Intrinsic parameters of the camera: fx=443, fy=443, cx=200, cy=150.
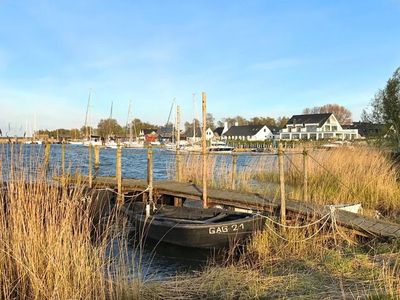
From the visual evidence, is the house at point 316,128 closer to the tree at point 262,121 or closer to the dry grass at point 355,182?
the tree at point 262,121

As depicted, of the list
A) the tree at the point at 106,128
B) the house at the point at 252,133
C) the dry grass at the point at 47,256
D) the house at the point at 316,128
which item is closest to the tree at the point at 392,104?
the dry grass at the point at 47,256

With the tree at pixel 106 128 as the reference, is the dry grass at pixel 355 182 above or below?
below

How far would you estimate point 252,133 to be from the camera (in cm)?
10238

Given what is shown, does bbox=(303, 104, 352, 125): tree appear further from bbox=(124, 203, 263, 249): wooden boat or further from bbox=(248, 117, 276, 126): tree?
bbox=(124, 203, 263, 249): wooden boat

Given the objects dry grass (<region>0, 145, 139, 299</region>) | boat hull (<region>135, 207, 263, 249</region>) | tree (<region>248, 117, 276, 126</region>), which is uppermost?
tree (<region>248, 117, 276, 126</region>)

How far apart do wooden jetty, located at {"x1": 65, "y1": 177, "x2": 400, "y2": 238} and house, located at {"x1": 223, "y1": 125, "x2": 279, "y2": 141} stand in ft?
289

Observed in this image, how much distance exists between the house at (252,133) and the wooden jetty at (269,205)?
8819 cm

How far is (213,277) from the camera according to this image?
5.64 metres

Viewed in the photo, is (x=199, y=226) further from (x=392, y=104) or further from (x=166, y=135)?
(x=166, y=135)

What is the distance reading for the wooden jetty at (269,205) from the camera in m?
8.39

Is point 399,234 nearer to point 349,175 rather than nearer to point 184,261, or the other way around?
point 184,261

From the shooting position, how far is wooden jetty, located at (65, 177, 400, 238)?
8.39m

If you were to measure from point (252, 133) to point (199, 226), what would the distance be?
3720 inches

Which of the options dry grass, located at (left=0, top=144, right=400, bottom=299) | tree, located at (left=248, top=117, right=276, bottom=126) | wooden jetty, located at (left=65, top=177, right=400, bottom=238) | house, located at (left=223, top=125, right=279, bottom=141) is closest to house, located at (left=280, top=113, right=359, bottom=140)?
house, located at (left=223, top=125, right=279, bottom=141)
